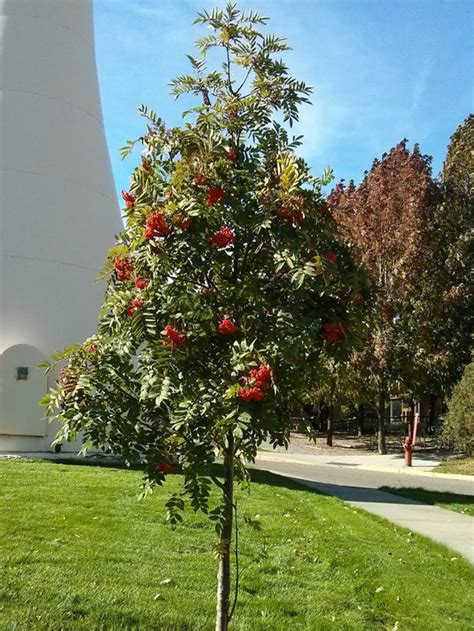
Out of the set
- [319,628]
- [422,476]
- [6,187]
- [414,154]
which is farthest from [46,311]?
[414,154]

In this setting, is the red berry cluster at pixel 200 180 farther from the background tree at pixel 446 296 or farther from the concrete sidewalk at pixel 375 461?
the background tree at pixel 446 296

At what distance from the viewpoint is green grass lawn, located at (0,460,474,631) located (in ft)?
14.5

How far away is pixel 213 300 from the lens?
3.27 m

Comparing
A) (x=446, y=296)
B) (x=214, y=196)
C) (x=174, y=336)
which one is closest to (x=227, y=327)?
(x=174, y=336)

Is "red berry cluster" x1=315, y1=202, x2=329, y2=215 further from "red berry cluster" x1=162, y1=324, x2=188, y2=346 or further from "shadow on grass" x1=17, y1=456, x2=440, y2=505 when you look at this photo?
"shadow on grass" x1=17, y1=456, x2=440, y2=505

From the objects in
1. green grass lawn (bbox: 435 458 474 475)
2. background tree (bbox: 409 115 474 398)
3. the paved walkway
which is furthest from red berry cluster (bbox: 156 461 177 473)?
background tree (bbox: 409 115 474 398)

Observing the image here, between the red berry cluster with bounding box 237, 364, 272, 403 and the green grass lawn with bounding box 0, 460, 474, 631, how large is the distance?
6.19ft

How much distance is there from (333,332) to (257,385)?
0.61 metres

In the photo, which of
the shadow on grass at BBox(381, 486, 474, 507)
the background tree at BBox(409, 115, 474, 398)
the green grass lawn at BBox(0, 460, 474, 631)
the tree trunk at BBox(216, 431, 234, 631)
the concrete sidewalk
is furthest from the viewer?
the background tree at BBox(409, 115, 474, 398)

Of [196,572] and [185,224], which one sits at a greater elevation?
[185,224]

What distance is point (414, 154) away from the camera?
23812 millimetres

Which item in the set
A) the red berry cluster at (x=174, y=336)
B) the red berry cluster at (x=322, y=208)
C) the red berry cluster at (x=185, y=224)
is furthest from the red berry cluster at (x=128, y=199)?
the red berry cluster at (x=322, y=208)

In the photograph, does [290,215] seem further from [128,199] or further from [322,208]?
[128,199]

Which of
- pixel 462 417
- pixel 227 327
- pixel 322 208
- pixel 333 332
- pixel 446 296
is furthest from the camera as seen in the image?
pixel 446 296
